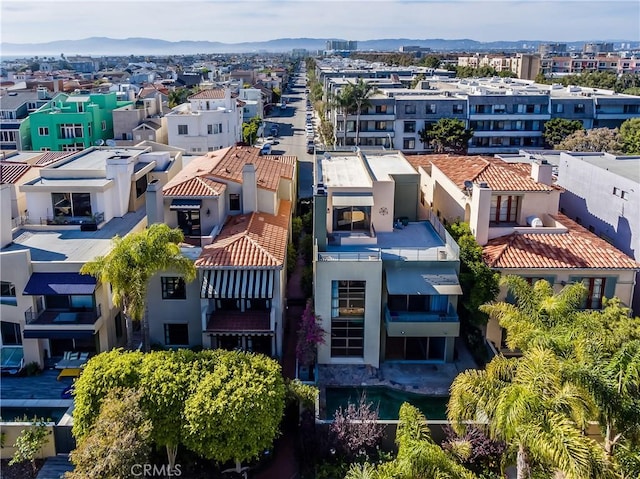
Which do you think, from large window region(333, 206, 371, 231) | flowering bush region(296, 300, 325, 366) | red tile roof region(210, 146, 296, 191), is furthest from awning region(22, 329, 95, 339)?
large window region(333, 206, 371, 231)

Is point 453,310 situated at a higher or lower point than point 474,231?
lower

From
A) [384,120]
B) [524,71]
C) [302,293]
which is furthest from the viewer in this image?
[524,71]

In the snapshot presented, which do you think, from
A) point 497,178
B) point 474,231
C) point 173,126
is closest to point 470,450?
point 474,231

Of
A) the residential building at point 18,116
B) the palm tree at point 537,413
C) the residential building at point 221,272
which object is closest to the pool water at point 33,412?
the residential building at point 221,272

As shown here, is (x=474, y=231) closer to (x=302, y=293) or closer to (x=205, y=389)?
(x=302, y=293)

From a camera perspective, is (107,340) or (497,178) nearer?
(107,340)

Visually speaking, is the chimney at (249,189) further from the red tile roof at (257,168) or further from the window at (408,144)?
the window at (408,144)
